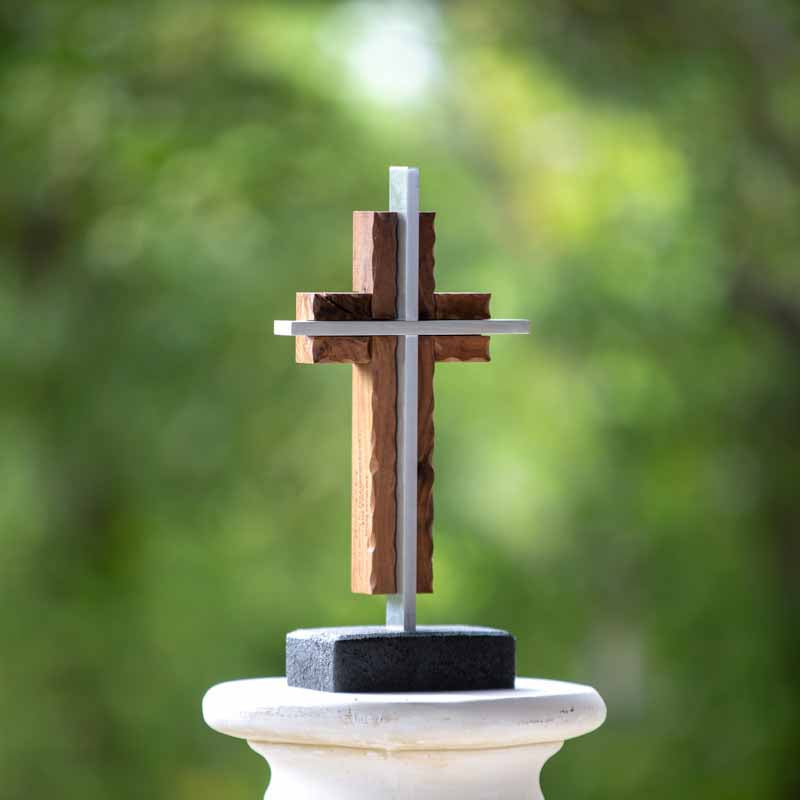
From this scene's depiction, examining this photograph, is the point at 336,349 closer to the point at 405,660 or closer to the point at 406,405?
the point at 406,405

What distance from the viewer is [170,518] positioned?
488cm

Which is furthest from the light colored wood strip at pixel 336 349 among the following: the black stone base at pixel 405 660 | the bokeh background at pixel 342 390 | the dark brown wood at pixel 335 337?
the bokeh background at pixel 342 390

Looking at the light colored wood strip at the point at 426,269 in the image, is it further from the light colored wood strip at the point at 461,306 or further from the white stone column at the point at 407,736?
the white stone column at the point at 407,736

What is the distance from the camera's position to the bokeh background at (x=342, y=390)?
4.85 m

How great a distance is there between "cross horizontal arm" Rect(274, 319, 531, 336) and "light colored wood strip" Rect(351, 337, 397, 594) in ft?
0.05

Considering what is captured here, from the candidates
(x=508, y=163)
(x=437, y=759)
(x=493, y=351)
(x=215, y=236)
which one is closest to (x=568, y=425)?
(x=493, y=351)

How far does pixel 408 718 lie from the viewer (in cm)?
133

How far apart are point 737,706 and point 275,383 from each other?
65.1 inches

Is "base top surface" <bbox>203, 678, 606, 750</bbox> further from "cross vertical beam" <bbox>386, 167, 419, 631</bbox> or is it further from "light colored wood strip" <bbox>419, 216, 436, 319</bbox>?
"light colored wood strip" <bbox>419, 216, 436, 319</bbox>

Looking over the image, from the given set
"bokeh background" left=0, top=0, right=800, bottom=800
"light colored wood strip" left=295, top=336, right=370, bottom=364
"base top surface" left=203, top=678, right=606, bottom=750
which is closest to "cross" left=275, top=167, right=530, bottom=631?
"light colored wood strip" left=295, top=336, right=370, bottom=364

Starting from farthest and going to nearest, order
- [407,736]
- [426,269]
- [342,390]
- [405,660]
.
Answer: [342,390] < [426,269] < [405,660] < [407,736]

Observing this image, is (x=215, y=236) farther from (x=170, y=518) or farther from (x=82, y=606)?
(x=82, y=606)

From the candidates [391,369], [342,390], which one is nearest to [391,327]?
[391,369]

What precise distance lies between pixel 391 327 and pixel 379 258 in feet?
0.21
